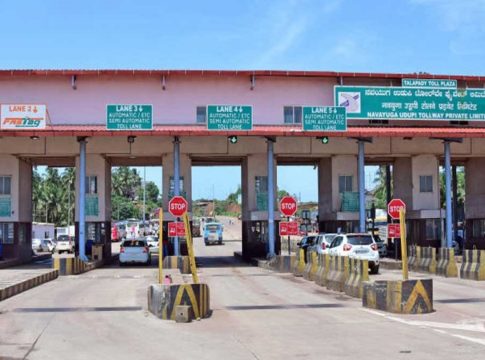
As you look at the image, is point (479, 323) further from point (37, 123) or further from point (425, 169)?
point (425, 169)

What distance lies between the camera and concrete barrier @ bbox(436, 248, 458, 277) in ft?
80.8

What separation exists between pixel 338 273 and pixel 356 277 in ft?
5.71

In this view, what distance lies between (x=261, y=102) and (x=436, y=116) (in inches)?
357

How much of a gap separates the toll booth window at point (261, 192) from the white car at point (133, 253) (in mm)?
6801

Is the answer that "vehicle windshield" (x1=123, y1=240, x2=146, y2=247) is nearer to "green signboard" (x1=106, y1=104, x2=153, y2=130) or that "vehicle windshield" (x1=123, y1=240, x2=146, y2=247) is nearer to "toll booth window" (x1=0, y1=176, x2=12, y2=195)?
"toll booth window" (x1=0, y1=176, x2=12, y2=195)

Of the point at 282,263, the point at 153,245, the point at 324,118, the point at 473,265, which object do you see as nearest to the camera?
the point at 473,265

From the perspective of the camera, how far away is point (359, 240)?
2531 cm

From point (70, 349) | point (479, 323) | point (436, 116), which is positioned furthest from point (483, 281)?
point (70, 349)

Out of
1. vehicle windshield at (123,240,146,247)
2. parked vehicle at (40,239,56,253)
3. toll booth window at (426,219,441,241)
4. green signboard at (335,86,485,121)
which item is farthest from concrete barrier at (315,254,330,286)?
parked vehicle at (40,239,56,253)

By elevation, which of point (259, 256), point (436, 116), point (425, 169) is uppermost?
point (436, 116)

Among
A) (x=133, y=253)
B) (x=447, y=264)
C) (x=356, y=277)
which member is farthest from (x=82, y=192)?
(x=356, y=277)

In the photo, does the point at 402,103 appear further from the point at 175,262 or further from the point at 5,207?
the point at 5,207

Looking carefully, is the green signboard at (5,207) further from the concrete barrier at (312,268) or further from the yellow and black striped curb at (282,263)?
the concrete barrier at (312,268)

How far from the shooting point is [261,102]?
35.2 meters
